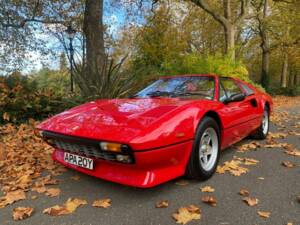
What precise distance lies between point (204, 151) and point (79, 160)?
4.38 ft

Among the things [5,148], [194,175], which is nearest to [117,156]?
[194,175]

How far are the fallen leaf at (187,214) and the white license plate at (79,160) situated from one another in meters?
0.93

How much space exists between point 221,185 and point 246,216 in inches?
25.0

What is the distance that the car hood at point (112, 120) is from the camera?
2.45m

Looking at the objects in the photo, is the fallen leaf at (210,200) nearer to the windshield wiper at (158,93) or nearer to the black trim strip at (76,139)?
the black trim strip at (76,139)

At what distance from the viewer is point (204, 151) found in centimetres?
314

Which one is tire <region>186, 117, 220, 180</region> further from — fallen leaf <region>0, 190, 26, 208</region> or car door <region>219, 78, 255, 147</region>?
fallen leaf <region>0, 190, 26, 208</region>

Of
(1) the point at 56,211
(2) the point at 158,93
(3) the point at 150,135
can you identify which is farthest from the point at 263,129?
(1) the point at 56,211

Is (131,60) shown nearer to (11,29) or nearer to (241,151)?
(11,29)

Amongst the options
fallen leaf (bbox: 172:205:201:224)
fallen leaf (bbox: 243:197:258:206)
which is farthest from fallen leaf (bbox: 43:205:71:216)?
fallen leaf (bbox: 243:197:258:206)

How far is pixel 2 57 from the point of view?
54.0 ft

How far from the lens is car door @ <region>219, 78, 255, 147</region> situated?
11.3 feet

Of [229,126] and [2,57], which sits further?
[2,57]

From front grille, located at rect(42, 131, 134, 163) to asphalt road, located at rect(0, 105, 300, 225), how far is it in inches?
16.9
